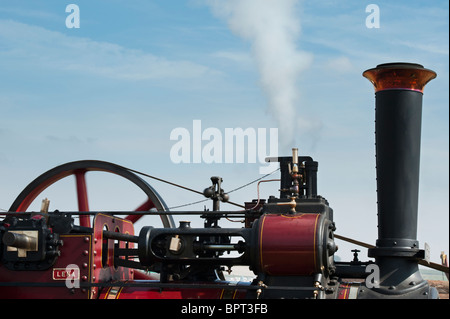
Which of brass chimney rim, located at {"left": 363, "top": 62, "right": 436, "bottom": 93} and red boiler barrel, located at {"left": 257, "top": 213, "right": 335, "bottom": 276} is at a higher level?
brass chimney rim, located at {"left": 363, "top": 62, "right": 436, "bottom": 93}

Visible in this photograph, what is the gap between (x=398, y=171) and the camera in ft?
21.8

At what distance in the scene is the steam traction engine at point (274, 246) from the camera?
20.9 ft

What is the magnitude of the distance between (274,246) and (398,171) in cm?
139

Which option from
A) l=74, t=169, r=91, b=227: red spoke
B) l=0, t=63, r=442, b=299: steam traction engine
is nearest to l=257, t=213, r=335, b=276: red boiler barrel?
l=0, t=63, r=442, b=299: steam traction engine

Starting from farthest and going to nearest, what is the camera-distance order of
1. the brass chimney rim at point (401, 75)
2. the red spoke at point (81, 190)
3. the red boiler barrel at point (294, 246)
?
1. the red spoke at point (81, 190)
2. the brass chimney rim at point (401, 75)
3. the red boiler barrel at point (294, 246)

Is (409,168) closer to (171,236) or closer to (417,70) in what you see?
(417,70)

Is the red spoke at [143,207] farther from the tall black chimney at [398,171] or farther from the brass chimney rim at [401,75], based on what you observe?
the brass chimney rim at [401,75]

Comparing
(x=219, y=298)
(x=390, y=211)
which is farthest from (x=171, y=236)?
(x=390, y=211)

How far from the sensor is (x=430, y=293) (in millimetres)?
6449

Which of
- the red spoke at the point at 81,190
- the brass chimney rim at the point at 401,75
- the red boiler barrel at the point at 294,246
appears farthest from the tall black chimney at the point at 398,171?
the red spoke at the point at 81,190

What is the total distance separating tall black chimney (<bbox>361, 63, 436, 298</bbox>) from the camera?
6.58 meters

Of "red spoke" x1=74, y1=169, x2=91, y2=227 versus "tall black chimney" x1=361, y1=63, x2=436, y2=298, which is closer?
"tall black chimney" x1=361, y1=63, x2=436, y2=298

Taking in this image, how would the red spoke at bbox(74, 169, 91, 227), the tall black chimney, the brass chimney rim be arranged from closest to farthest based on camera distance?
the tall black chimney → the brass chimney rim → the red spoke at bbox(74, 169, 91, 227)

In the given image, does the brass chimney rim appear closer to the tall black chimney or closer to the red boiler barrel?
the tall black chimney
